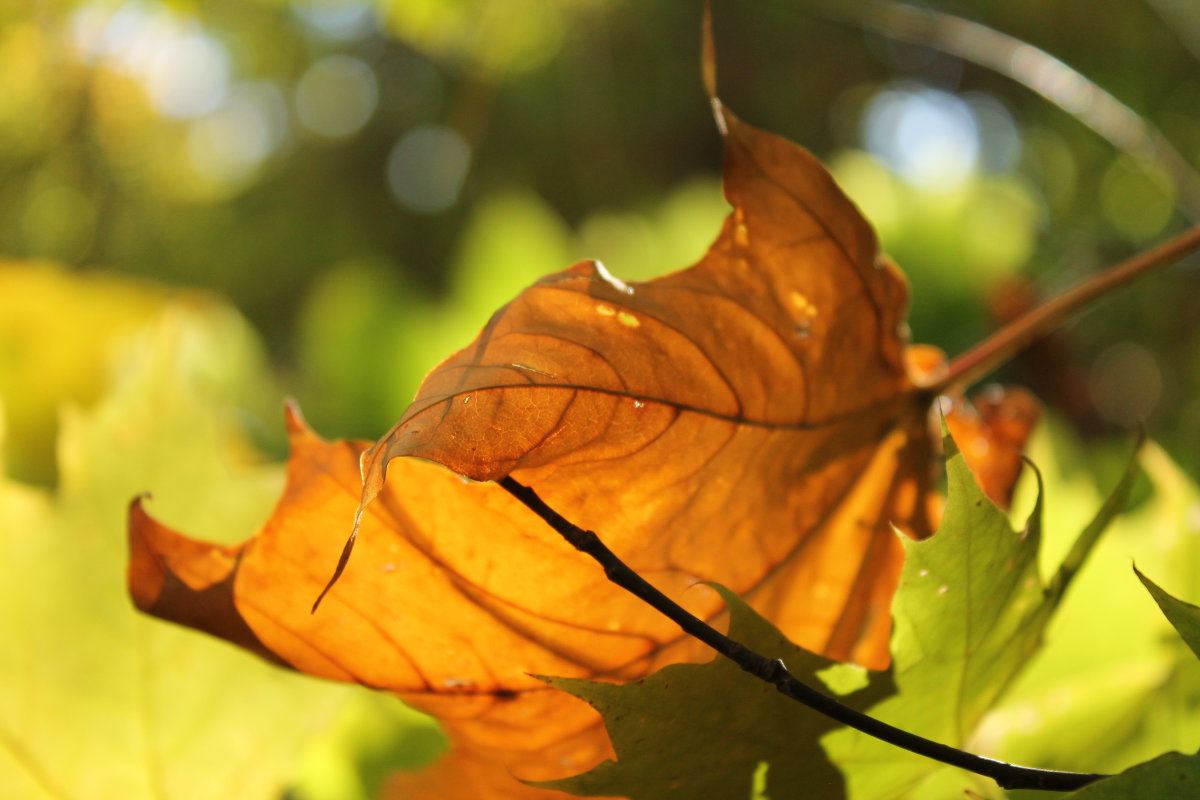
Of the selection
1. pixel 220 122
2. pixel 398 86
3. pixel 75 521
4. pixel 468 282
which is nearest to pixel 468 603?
pixel 75 521

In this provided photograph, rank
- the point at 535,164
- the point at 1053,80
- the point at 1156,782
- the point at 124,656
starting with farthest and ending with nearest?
the point at 535,164
the point at 1053,80
the point at 124,656
the point at 1156,782

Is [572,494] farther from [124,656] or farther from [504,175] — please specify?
[504,175]

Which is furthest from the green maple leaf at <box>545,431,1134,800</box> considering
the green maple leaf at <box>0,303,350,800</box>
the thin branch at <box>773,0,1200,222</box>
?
the thin branch at <box>773,0,1200,222</box>

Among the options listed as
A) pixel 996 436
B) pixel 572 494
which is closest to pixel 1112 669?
pixel 996 436

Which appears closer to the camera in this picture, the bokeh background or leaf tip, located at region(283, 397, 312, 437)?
leaf tip, located at region(283, 397, 312, 437)

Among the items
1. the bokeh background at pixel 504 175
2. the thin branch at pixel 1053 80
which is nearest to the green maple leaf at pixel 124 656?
the bokeh background at pixel 504 175

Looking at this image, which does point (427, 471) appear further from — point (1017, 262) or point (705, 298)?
point (1017, 262)

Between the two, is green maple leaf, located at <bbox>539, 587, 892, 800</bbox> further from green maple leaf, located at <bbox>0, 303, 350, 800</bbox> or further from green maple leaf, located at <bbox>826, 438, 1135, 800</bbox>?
green maple leaf, located at <bbox>0, 303, 350, 800</bbox>
